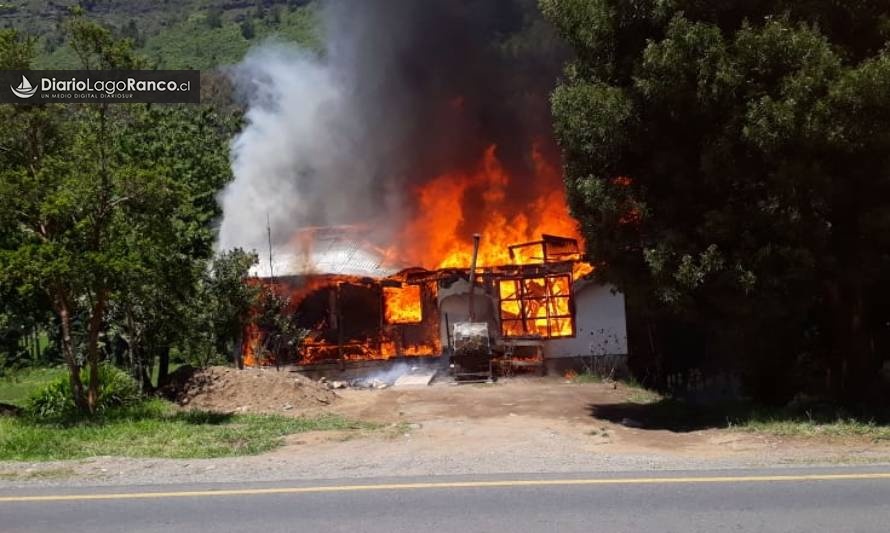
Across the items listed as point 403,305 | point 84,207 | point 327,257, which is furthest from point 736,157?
point 327,257

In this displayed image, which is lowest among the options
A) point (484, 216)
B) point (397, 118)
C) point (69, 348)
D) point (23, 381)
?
point (23, 381)

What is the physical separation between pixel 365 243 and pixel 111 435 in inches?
530

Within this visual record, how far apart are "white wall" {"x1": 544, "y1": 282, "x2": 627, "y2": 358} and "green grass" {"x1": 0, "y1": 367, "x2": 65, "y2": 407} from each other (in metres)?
12.9

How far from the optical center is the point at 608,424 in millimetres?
12352

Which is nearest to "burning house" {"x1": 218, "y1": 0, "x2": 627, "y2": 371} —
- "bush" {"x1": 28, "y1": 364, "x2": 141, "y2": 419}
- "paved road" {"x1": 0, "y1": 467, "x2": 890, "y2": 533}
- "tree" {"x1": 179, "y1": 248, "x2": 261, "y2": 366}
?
"tree" {"x1": 179, "y1": 248, "x2": 261, "y2": 366}

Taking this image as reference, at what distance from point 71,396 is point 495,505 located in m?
10.3

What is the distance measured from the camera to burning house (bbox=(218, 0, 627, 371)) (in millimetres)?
21391

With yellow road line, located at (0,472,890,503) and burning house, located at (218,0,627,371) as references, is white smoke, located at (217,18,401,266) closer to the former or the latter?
burning house, located at (218,0,627,371)

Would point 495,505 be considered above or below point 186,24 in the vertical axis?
below

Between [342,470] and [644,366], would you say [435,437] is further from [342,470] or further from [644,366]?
[644,366]

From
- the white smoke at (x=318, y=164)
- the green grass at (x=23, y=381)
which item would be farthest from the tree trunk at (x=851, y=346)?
the green grass at (x=23, y=381)

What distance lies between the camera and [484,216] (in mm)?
25000

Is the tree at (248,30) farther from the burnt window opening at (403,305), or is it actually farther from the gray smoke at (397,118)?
the burnt window opening at (403,305)
